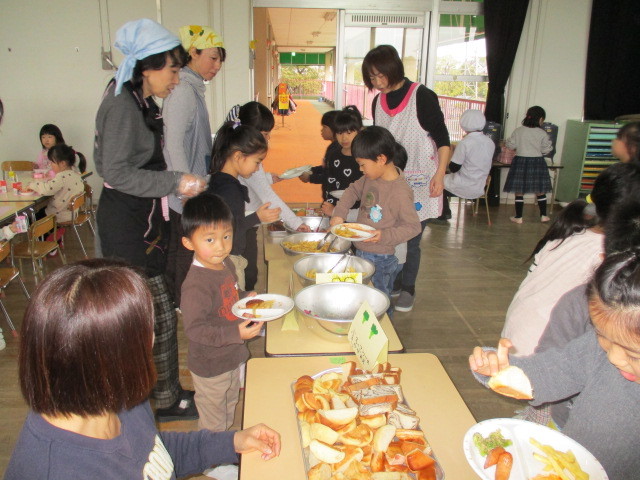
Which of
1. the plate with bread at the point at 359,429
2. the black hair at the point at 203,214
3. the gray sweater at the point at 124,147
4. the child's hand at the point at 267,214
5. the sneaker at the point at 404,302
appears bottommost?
the sneaker at the point at 404,302

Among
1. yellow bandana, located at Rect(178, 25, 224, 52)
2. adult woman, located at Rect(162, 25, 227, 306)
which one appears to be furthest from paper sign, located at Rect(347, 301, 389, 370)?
yellow bandana, located at Rect(178, 25, 224, 52)

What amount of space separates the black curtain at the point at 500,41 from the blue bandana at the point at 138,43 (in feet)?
18.3

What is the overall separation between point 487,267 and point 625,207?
315cm

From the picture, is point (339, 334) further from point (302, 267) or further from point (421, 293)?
point (421, 293)

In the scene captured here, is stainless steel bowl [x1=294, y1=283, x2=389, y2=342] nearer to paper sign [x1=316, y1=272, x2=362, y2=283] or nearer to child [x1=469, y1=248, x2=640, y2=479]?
paper sign [x1=316, y1=272, x2=362, y2=283]

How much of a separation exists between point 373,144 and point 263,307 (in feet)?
3.64

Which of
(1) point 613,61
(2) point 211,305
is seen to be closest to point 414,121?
(2) point 211,305

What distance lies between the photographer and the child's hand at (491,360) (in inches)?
41.2

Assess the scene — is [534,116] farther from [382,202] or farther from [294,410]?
[294,410]

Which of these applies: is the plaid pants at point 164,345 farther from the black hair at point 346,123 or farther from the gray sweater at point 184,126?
the black hair at point 346,123

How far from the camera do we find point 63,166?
411 centimetres

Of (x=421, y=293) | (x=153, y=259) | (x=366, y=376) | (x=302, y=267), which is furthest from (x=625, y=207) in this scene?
(x=421, y=293)

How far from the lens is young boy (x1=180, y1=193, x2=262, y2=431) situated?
1.48 metres

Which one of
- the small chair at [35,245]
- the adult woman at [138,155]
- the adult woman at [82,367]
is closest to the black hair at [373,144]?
the adult woman at [138,155]
